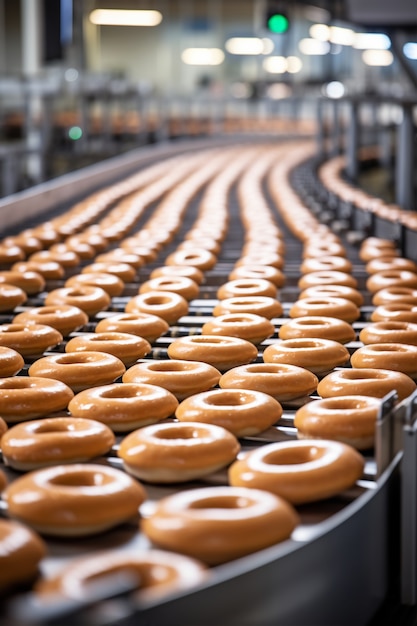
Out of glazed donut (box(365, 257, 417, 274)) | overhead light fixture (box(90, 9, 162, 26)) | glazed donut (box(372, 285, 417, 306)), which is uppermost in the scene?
overhead light fixture (box(90, 9, 162, 26))

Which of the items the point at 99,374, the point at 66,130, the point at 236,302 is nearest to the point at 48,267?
the point at 236,302

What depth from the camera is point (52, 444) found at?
1.66 metres

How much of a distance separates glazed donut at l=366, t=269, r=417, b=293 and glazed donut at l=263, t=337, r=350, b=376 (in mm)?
856

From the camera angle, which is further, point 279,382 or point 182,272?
point 182,272

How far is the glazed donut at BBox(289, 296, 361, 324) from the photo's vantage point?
2.73 m

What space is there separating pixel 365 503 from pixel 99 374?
971mm

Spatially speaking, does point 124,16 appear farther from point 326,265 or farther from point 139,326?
point 139,326

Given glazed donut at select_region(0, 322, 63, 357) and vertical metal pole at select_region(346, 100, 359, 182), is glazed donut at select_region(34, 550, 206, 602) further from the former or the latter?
vertical metal pole at select_region(346, 100, 359, 182)

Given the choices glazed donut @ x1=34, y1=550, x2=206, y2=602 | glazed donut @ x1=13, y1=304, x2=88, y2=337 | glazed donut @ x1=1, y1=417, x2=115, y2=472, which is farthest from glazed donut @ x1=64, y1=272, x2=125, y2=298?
glazed donut @ x1=34, y1=550, x2=206, y2=602

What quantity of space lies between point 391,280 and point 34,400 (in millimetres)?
1679

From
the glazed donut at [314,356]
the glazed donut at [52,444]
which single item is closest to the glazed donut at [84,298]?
the glazed donut at [314,356]

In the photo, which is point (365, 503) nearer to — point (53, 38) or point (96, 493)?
point (96, 493)

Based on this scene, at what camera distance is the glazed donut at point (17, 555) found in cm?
120

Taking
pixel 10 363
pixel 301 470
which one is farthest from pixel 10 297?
pixel 301 470
